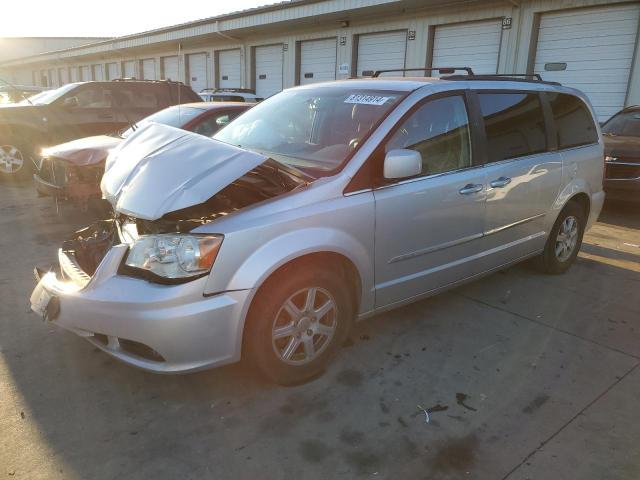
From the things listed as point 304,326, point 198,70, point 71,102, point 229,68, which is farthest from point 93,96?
point 198,70

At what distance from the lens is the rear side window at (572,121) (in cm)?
452

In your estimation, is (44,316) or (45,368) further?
(45,368)

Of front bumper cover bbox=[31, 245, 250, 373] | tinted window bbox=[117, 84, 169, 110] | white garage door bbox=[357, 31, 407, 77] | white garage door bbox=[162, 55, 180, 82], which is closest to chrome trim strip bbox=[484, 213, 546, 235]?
front bumper cover bbox=[31, 245, 250, 373]

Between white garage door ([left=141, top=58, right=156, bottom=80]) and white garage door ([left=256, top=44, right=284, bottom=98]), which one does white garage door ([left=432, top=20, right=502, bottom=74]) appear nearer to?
white garage door ([left=256, top=44, right=284, bottom=98])

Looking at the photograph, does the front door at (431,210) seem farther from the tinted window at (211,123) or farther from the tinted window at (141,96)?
the tinted window at (141,96)

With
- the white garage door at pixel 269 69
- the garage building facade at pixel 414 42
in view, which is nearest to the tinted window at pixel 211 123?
the garage building facade at pixel 414 42

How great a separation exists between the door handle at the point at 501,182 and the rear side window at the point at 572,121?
1.02m

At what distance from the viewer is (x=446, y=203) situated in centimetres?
341

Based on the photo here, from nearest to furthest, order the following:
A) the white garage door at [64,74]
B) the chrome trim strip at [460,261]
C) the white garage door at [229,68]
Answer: the chrome trim strip at [460,261] < the white garage door at [229,68] < the white garage door at [64,74]

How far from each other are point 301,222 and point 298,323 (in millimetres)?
581

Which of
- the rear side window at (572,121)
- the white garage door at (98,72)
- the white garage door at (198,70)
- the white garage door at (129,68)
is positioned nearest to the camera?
the rear side window at (572,121)

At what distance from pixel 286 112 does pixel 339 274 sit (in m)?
1.55

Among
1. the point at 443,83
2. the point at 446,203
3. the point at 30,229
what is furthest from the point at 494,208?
the point at 30,229

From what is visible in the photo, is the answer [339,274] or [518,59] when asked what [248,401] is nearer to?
[339,274]
